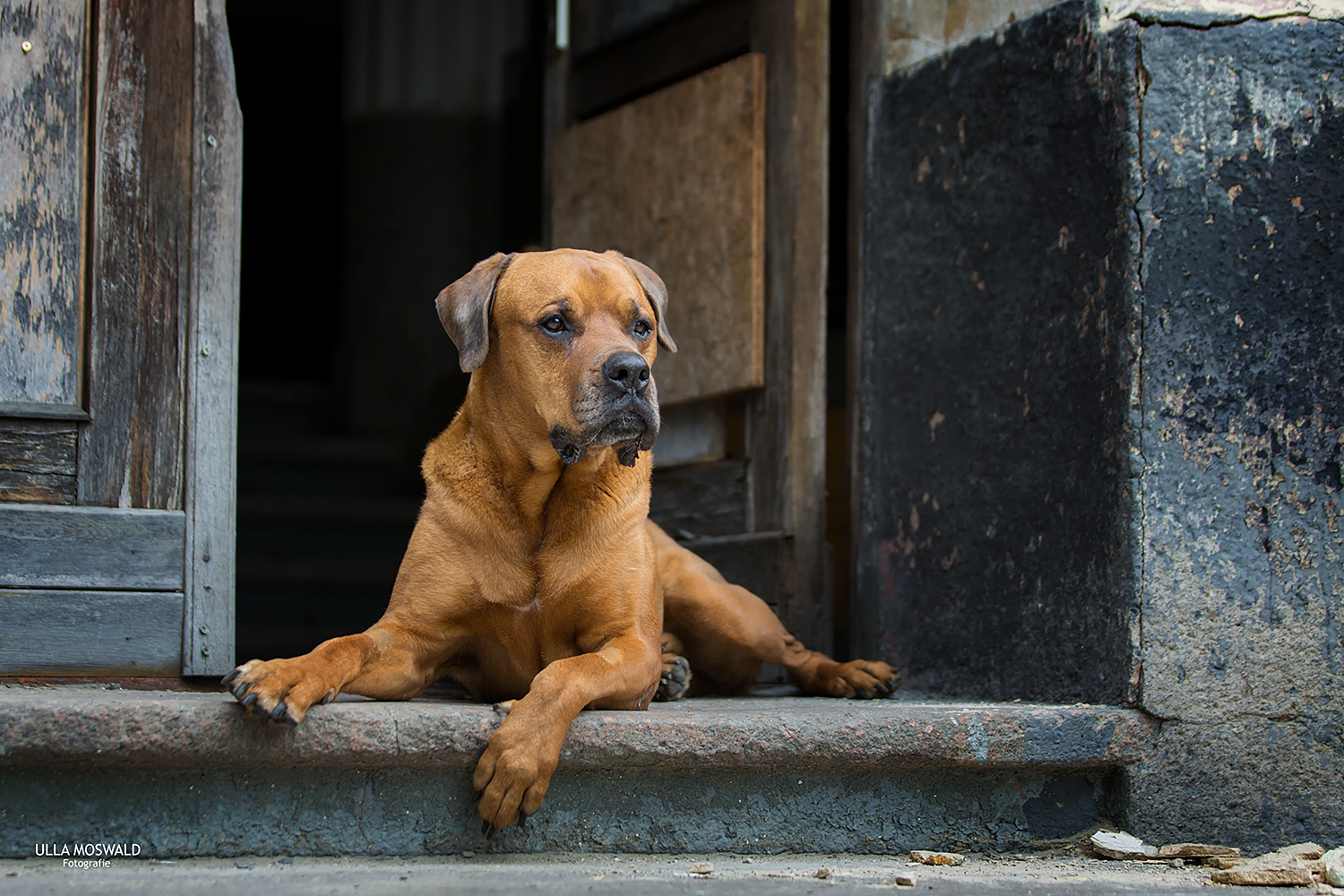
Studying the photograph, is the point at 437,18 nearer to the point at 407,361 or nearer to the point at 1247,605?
the point at 407,361

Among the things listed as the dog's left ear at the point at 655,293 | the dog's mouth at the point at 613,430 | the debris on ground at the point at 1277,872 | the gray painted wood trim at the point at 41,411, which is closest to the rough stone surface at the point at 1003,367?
the debris on ground at the point at 1277,872

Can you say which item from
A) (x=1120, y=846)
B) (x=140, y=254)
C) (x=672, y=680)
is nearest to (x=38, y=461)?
(x=140, y=254)

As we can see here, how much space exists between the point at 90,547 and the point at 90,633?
9.3 inches

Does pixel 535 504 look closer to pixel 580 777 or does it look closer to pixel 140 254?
pixel 580 777

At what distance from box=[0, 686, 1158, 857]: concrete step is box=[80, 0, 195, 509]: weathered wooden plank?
70 centimetres

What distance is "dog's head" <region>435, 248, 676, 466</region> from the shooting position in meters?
2.79

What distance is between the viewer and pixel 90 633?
10.5 feet

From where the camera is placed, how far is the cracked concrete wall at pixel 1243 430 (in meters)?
2.95

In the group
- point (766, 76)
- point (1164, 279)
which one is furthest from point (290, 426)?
point (1164, 279)

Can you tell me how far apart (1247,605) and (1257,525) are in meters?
0.21

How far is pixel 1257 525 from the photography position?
3.04 metres

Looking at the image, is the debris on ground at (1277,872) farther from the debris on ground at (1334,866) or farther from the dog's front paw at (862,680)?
the dog's front paw at (862,680)

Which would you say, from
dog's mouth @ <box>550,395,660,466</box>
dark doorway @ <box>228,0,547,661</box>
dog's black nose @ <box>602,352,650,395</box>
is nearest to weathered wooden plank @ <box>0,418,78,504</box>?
dog's mouth @ <box>550,395,660,466</box>

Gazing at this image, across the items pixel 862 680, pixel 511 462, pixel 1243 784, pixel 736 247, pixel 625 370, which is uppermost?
pixel 736 247
